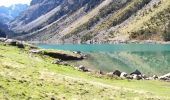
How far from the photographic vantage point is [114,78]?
194 ft

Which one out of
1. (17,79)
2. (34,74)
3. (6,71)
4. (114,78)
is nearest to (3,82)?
(17,79)

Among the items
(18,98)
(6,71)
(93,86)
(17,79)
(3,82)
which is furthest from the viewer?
(93,86)

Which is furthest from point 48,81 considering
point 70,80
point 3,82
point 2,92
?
point 2,92

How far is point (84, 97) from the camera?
120 feet

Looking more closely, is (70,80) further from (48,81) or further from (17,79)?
(17,79)

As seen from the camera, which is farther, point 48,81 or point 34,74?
point 34,74

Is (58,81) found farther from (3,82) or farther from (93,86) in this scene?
(3,82)

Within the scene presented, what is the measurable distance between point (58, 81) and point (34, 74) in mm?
3412

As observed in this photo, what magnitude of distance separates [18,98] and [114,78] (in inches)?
1170

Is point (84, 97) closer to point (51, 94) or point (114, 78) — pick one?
point (51, 94)

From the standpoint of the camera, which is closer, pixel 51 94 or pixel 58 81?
pixel 51 94

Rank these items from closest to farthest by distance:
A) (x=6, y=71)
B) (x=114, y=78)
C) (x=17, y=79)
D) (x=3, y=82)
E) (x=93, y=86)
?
1. (x=3, y=82)
2. (x=17, y=79)
3. (x=6, y=71)
4. (x=93, y=86)
5. (x=114, y=78)

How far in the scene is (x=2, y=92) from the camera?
103 ft

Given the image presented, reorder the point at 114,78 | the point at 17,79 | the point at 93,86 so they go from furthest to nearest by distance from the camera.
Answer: the point at 114,78 < the point at 93,86 < the point at 17,79
